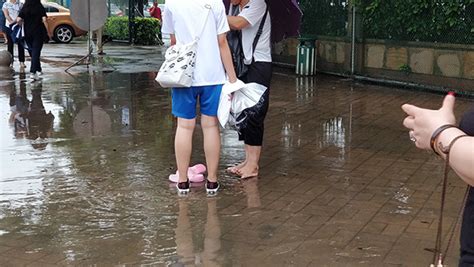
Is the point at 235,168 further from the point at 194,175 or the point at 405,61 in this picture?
the point at 405,61

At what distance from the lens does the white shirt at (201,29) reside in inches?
198

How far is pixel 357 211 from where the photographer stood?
4.98 metres

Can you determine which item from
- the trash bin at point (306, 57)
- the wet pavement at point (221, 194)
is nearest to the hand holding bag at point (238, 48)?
the wet pavement at point (221, 194)

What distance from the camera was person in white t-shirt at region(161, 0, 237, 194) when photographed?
504cm

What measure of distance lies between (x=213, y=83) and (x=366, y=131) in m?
3.32

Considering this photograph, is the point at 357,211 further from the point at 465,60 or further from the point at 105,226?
the point at 465,60

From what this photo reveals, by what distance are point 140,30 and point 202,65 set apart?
59.8ft

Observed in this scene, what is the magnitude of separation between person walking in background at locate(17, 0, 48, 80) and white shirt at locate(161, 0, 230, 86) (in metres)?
8.77

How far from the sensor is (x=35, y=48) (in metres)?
13.3

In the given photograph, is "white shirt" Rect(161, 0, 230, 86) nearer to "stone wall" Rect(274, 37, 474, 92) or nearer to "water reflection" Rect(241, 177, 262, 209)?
"water reflection" Rect(241, 177, 262, 209)

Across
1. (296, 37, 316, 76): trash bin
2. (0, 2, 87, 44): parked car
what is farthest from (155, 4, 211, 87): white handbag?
(0, 2, 87, 44): parked car

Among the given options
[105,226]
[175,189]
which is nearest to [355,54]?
[175,189]

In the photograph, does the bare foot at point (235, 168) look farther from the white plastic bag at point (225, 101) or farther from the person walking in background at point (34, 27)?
the person walking in background at point (34, 27)

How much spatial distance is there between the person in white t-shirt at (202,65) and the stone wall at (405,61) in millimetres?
6619
